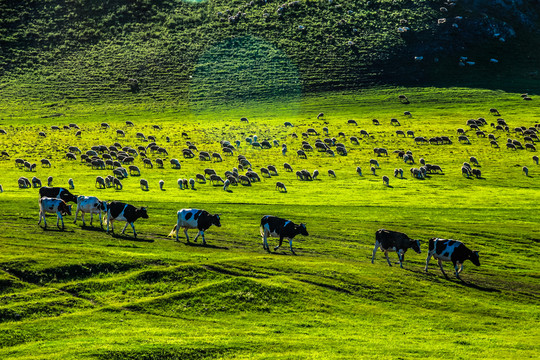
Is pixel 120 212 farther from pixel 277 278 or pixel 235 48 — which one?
pixel 235 48

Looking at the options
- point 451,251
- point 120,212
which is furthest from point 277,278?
point 120,212

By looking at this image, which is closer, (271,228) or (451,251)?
(451,251)

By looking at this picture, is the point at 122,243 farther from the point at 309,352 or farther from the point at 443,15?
the point at 443,15

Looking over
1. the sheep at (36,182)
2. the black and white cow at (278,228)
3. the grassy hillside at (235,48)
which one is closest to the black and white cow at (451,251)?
the black and white cow at (278,228)

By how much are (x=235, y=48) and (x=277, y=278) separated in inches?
4355

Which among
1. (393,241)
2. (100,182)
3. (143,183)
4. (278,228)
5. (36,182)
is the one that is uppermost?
(36,182)

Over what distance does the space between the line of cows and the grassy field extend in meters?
0.87

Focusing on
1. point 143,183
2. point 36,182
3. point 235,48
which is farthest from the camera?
point 235,48

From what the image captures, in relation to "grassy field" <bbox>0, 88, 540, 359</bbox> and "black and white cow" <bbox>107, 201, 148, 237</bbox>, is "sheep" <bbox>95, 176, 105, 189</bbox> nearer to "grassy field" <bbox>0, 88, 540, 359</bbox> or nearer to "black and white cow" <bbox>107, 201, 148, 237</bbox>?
"grassy field" <bbox>0, 88, 540, 359</bbox>

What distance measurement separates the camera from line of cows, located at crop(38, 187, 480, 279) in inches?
1141

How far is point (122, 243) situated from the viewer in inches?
1163

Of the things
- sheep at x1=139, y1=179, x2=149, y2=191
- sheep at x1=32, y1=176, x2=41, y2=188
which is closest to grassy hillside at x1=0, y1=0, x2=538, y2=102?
sheep at x1=139, y1=179, x2=149, y2=191

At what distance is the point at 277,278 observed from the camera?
25641 millimetres

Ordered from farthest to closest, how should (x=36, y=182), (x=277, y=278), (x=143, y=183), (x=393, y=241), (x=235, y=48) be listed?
(x=235, y=48) < (x=143, y=183) < (x=36, y=182) < (x=393, y=241) < (x=277, y=278)
